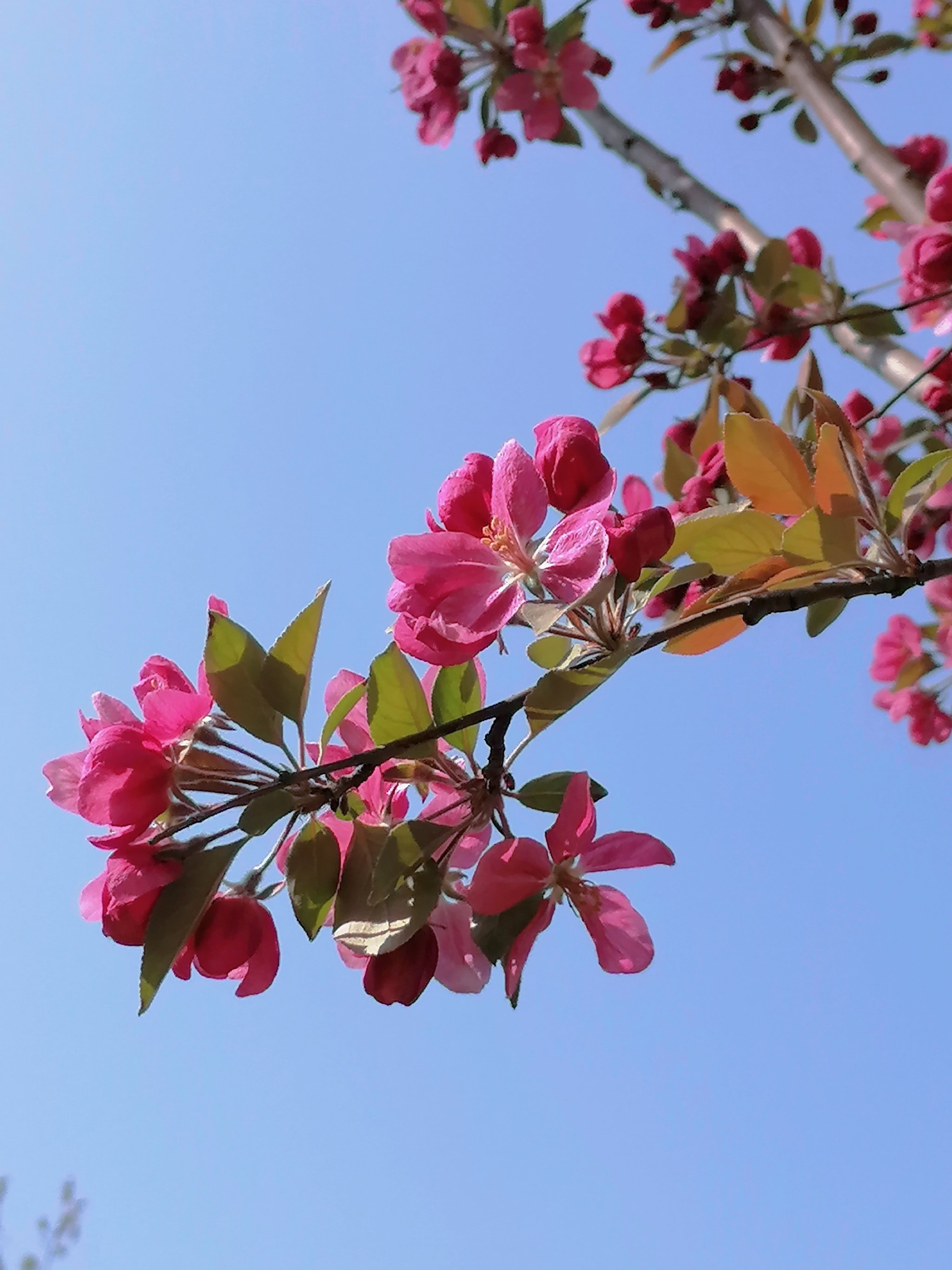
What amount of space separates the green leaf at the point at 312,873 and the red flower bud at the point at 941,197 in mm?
1073

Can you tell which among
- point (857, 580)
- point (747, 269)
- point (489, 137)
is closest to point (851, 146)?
point (747, 269)

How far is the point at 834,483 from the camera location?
73cm

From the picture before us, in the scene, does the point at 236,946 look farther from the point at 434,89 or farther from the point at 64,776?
the point at 434,89

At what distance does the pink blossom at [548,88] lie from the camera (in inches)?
86.7

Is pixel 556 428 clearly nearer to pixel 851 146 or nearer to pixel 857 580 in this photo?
Answer: pixel 857 580

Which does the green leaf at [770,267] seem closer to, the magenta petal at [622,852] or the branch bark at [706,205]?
the branch bark at [706,205]

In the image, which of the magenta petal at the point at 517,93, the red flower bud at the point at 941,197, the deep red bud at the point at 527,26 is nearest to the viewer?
the red flower bud at the point at 941,197

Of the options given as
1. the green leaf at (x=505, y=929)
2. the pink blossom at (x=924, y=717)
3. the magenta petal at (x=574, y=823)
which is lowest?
the green leaf at (x=505, y=929)

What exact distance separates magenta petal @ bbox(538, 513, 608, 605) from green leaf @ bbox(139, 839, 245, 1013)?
0.28m

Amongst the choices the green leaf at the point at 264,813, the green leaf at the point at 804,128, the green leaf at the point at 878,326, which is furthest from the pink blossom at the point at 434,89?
the green leaf at the point at 264,813

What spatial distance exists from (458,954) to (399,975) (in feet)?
0.35

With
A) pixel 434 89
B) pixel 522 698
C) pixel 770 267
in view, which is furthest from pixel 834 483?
pixel 434 89

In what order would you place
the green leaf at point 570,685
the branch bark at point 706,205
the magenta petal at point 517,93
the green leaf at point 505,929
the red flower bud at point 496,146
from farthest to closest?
the red flower bud at point 496,146
the magenta petal at point 517,93
the branch bark at point 706,205
the green leaf at point 505,929
the green leaf at point 570,685

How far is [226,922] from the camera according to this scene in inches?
28.5
